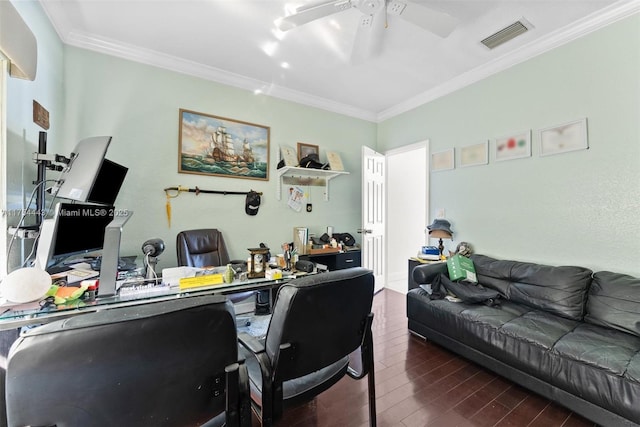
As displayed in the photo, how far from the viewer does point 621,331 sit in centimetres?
190

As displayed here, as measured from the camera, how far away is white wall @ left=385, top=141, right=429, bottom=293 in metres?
4.81

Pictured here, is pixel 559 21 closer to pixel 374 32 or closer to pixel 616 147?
pixel 616 147

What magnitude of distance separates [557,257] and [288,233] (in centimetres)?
307

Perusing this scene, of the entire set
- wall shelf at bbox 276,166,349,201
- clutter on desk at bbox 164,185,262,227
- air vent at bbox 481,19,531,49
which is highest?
air vent at bbox 481,19,531,49

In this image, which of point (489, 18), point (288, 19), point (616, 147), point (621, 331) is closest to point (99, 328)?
point (288, 19)

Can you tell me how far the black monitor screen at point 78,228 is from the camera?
1.57m

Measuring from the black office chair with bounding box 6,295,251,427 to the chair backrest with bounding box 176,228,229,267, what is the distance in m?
2.14

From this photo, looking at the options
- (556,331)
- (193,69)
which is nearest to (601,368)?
(556,331)

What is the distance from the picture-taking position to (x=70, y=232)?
1.73m

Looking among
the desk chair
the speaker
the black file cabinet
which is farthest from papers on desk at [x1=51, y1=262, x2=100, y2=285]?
the black file cabinet

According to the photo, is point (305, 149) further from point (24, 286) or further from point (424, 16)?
point (24, 286)

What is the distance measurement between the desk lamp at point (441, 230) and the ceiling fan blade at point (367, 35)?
2171 millimetres

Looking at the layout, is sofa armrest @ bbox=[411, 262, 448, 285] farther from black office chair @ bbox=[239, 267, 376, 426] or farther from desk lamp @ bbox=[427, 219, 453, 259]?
black office chair @ bbox=[239, 267, 376, 426]

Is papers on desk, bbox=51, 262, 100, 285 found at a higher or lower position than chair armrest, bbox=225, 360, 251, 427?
higher
